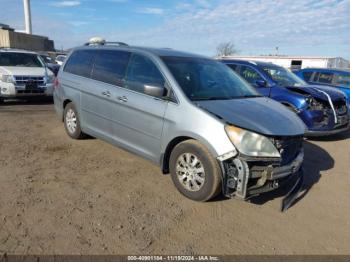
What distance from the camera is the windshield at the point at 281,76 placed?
827cm

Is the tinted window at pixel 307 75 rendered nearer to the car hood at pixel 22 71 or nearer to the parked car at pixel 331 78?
the parked car at pixel 331 78

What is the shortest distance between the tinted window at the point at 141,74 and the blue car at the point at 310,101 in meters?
3.87

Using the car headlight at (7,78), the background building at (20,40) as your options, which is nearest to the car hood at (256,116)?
the car headlight at (7,78)

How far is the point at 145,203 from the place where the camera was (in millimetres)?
4039

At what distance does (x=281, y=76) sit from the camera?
855 cm

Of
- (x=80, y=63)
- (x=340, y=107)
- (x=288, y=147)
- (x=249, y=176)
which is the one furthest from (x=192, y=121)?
(x=340, y=107)

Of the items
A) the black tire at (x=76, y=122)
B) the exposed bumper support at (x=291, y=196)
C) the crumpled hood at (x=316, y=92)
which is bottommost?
the exposed bumper support at (x=291, y=196)

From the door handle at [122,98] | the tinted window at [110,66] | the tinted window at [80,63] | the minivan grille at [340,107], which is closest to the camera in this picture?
the door handle at [122,98]

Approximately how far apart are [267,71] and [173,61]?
4.38m

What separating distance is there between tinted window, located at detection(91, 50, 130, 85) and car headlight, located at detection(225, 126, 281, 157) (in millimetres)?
2130

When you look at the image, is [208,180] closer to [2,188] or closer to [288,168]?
[288,168]

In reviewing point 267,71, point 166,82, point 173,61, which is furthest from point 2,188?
point 267,71

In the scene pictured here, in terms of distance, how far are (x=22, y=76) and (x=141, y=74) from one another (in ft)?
21.8

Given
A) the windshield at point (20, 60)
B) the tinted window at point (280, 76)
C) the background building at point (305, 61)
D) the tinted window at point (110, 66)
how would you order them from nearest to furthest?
1. the tinted window at point (110, 66)
2. the tinted window at point (280, 76)
3. the windshield at point (20, 60)
4. the background building at point (305, 61)
